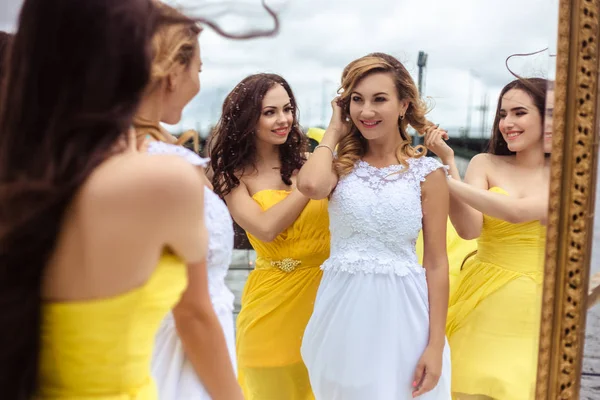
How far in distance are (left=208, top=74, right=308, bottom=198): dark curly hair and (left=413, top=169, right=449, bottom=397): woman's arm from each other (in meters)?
0.31

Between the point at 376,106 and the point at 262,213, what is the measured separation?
1.18 ft

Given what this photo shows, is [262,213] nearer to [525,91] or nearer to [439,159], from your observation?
[439,159]

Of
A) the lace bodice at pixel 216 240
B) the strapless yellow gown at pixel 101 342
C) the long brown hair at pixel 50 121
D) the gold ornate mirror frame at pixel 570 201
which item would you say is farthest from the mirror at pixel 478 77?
the strapless yellow gown at pixel 101 342

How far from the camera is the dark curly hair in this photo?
1354 mm

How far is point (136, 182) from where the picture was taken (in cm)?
70

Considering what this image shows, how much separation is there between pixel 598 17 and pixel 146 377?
39.9 inches

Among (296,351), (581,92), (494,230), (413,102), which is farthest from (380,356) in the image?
(581,92)

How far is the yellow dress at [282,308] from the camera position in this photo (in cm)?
153

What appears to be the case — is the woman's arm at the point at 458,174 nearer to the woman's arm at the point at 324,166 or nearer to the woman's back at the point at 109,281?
the woman's arm at the point at 324,166

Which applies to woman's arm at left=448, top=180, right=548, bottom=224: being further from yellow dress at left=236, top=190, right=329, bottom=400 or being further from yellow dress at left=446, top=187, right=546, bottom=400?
yellow dress at left=236, top=190, right=329, bottom=400

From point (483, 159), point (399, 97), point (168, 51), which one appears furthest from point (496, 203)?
point (168, 51)

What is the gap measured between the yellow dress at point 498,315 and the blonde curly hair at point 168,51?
80 cm

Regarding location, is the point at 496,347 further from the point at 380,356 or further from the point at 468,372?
the point at 380,356

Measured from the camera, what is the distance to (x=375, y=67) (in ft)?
4.63
